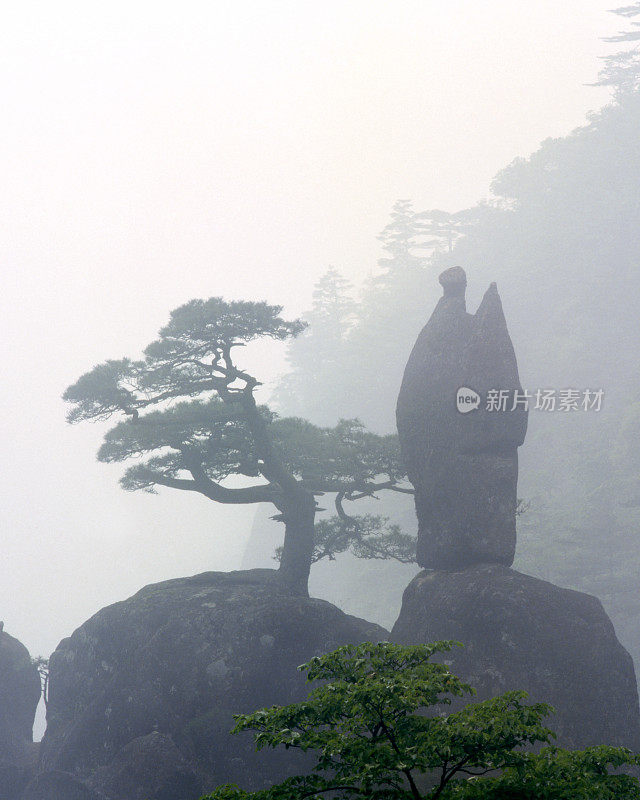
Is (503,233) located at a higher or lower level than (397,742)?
higher

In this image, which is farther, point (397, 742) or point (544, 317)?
point (544, 317)

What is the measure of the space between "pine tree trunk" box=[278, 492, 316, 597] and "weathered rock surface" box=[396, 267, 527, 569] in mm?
4772

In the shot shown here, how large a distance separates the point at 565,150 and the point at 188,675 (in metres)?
62.9

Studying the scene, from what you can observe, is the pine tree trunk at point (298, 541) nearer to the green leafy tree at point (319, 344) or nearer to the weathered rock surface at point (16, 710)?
the weathered rock surface at point (16, 710)

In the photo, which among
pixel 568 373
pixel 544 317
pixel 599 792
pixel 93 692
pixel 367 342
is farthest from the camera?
pixel 367 342

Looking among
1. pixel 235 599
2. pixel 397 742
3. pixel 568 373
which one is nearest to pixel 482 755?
pixel 397 742

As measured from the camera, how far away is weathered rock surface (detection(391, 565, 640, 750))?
43.4 ft

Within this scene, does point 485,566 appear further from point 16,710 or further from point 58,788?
point 16,710

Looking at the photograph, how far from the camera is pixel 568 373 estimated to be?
163 feet

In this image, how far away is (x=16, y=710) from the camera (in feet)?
69.8

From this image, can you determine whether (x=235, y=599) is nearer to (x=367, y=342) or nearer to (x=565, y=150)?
(x=367, y=342)

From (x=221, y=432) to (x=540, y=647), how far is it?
11.0 metres

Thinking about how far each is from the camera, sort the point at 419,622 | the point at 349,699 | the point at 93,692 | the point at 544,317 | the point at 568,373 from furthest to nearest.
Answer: the point at 544,317 → the point at 568,373 → the point at 93,692 → the point at 419,622 → the point at 349,699

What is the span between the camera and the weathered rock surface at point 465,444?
1627 cm
